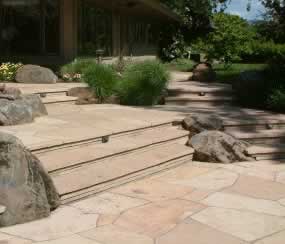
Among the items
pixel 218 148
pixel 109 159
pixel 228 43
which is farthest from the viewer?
pixel 228 43

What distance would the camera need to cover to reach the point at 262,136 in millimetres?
7914

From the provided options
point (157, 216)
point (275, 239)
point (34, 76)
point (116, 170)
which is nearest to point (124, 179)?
point (116, 170)

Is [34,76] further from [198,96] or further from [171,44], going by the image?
[171,44]

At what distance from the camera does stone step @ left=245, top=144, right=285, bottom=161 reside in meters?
7.25

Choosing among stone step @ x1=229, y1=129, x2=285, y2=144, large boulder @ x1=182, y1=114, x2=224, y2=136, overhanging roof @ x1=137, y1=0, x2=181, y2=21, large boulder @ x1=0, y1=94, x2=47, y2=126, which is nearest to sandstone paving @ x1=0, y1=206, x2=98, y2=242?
large boulder @ x1=0, y1=94, x2=47, y2=126

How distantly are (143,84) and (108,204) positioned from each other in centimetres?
537

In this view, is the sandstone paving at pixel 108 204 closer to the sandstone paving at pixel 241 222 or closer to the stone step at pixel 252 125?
the sandstone paving at pixel 241 222

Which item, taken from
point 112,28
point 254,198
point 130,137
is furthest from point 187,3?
point 254,198

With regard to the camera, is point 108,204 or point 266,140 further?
point 266,140

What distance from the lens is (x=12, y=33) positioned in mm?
14383

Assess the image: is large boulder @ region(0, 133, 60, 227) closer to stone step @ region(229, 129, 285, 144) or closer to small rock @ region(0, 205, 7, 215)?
small rock @ region(0, 205, 7, 215)

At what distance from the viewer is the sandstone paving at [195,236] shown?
161 inches

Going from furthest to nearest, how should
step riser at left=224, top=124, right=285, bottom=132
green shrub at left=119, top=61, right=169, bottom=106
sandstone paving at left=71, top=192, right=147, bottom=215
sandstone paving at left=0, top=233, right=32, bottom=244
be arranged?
green shrub at left=119, top=61, right=169, bottom=106 < step riser at left=224, top=124, right=285, bottom=132 < sandstone paving at left=71, top=192, right=147, bottom=215 < sandstone paving at left=0, top=233, right=32, bottom=244

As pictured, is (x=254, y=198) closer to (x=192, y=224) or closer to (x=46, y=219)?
(x=192, y=224)
